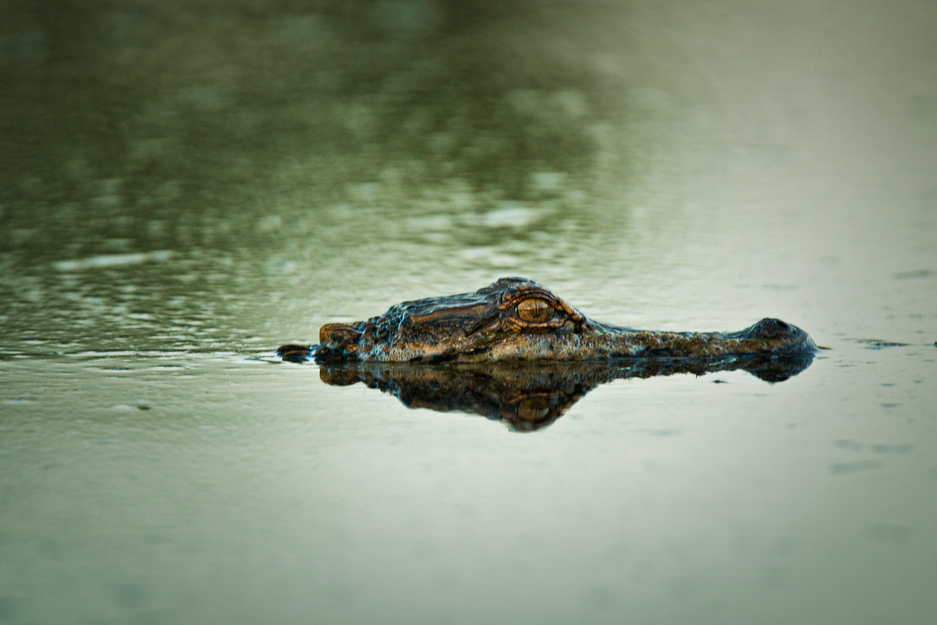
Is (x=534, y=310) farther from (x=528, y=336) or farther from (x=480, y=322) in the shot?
(x=480, y=322)

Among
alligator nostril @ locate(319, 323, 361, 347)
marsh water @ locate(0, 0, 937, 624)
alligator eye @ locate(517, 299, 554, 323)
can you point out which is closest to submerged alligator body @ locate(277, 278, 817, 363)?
alligator eye @ locate(517, 299, 554, 323)

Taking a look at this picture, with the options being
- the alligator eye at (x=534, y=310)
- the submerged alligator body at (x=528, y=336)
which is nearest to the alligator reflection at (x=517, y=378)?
the submerged alligator body at (x=528, y=336)

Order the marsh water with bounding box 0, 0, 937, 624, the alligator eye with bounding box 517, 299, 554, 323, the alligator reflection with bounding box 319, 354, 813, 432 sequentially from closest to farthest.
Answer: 1. the marsh water with bounding box 0, 0, 937, 624
2. the alligator reflection with bounding box 319, 354, 813, 432
3. the alligator eye with bounding box 517, 299, 554, 323

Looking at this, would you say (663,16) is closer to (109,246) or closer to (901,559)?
(109,246)

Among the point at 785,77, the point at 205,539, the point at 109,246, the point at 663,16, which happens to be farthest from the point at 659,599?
the point at 663,16

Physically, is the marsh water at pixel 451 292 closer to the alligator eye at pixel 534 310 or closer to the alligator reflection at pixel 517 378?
the alligator reflection at pixel 517 378

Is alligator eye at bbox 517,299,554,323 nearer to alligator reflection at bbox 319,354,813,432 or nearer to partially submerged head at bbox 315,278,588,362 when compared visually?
partially submerged head at bbox 315,278,588,362

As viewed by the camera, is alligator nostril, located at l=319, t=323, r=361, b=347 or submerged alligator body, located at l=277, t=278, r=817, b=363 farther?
alligator nostril, located at l=319, t=323, r=361, b=347
